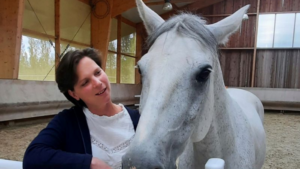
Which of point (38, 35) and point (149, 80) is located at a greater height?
point (38, 35)

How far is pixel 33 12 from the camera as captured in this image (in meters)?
6.09

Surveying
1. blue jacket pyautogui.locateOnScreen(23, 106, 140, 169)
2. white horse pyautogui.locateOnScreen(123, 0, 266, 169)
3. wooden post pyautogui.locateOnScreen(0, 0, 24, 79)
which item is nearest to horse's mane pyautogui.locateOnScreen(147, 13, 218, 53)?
white horse pyautogui.locateOnScreen(123, 0, 266, 169)

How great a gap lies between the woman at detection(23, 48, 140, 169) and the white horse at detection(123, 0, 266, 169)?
0.29 m

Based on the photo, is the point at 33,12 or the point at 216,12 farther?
the point at 216,12

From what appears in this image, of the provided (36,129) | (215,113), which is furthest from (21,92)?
(215,113)

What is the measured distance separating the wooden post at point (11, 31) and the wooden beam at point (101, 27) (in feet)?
10.2

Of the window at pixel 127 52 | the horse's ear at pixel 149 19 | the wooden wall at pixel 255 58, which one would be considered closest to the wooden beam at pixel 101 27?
the window at pixel 127 52

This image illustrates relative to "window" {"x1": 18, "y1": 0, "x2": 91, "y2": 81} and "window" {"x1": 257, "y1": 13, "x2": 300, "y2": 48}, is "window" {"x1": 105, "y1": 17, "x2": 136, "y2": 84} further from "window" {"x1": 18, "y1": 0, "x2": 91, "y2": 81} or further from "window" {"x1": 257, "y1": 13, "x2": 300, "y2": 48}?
"window" {"x1": 257, "y1": 13, "x2": 300, "y2": 48}

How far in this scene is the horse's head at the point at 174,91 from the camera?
0.71m

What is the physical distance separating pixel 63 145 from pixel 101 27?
7.07 meters

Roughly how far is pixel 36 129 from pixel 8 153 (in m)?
1.42

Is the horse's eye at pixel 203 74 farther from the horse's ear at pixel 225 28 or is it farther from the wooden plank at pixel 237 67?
the wooden plank at pixel 237 67

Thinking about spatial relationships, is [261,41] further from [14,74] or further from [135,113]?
[135,113]

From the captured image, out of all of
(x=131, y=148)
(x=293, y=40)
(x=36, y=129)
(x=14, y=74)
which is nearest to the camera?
(x=131, y=148)
